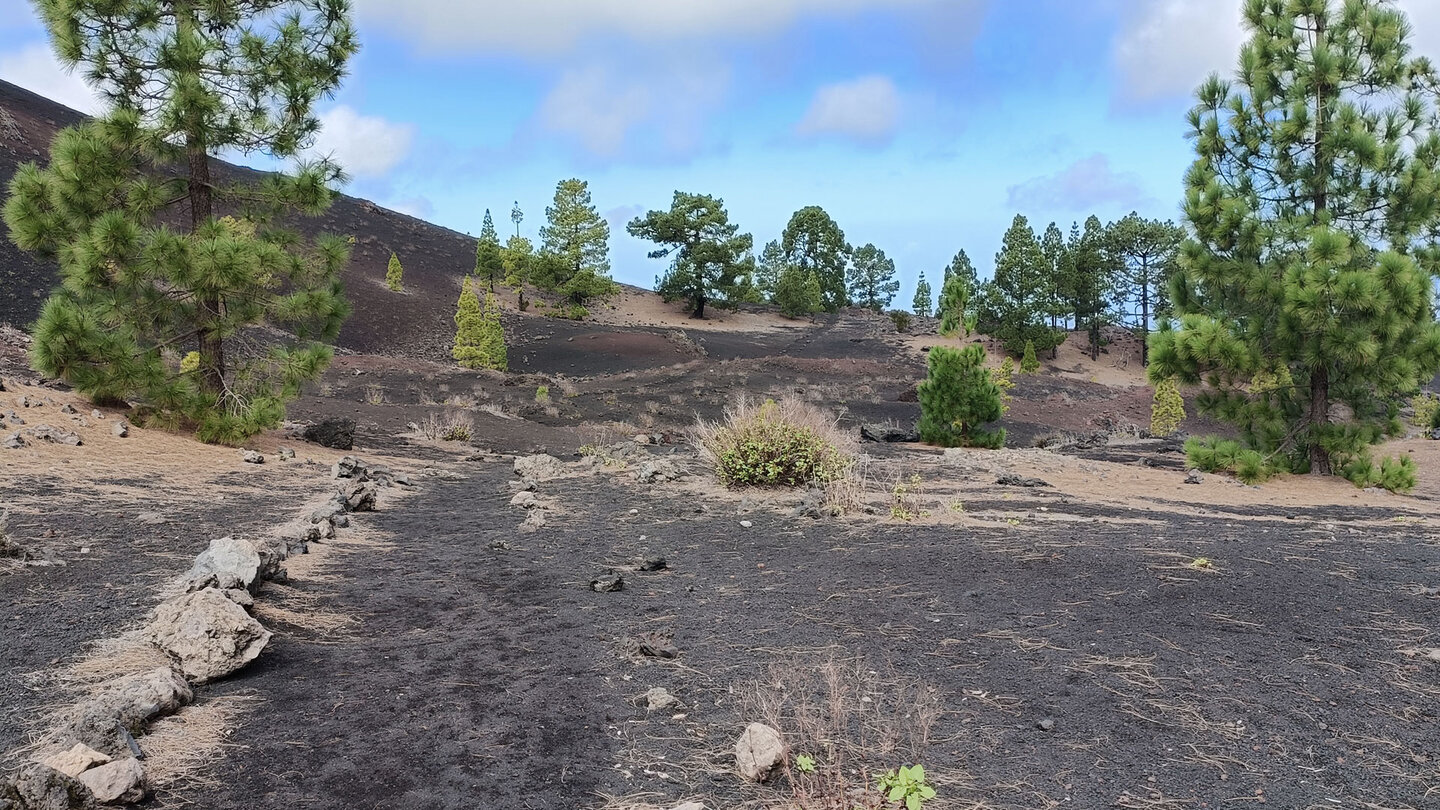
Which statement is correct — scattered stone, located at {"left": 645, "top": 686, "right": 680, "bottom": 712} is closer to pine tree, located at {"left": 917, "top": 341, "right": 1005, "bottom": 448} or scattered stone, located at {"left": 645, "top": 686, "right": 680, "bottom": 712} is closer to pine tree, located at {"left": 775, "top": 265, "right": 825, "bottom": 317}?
pine tree, located at {"left": 917, "top": 341, "right": 1005, "bottom": 448}

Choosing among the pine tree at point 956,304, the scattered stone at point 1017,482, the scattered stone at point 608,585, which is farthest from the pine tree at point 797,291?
the scattered stone at point 608,585

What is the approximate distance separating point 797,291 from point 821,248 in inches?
359

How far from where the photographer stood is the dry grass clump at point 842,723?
2804 millimetres

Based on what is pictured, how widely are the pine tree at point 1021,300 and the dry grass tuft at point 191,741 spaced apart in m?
45.7

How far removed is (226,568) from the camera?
15.6 feet

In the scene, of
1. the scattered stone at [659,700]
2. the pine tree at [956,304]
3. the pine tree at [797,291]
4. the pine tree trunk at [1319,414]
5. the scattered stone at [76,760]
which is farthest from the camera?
the pine tree at [797,291]

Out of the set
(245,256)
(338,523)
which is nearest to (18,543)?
(338,523)

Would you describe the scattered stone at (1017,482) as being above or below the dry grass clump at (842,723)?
above

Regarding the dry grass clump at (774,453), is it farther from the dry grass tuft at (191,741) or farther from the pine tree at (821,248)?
the pine tree at (821,248)

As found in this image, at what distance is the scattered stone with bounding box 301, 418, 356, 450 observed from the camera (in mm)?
13672

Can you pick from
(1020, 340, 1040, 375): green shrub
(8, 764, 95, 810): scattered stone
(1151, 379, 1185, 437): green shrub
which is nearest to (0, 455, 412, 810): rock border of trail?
(8, 764, 95, 810): scattered stone

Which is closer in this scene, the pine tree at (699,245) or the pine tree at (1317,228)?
the pine tree at (1317,228)

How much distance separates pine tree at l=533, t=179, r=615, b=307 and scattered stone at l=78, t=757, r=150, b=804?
50.3 meters

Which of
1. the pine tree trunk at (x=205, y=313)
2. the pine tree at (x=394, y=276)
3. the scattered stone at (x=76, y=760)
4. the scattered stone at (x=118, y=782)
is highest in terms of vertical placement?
the pine tree at (x=394, y=276)
